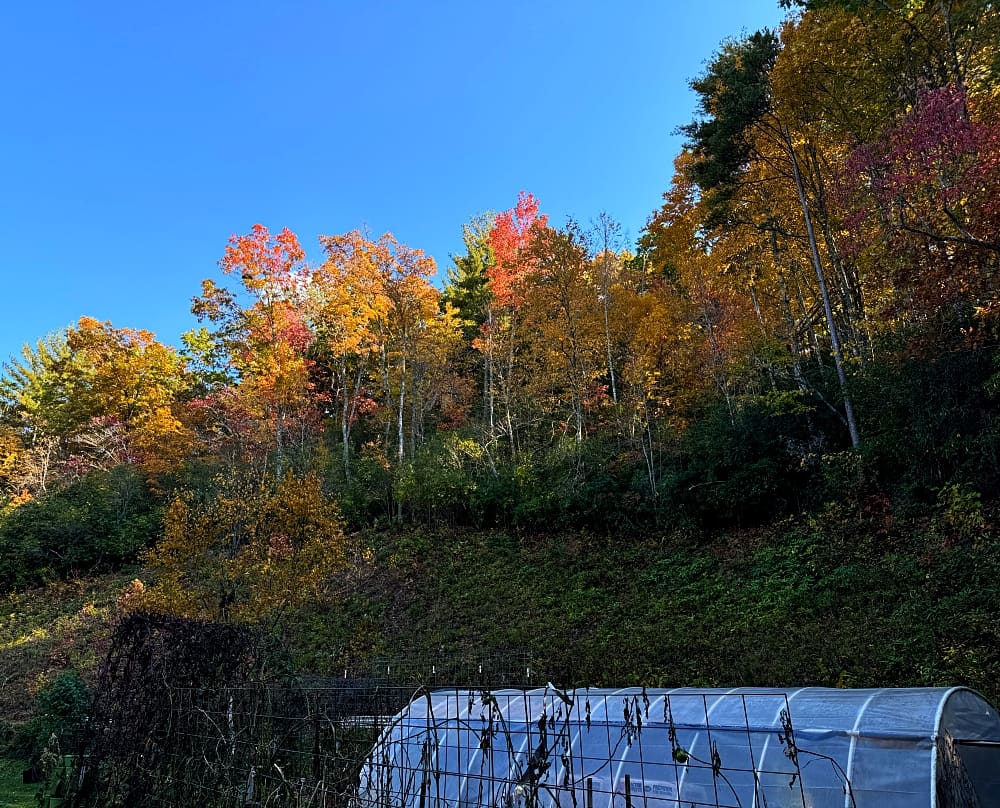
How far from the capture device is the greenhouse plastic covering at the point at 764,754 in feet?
8.80

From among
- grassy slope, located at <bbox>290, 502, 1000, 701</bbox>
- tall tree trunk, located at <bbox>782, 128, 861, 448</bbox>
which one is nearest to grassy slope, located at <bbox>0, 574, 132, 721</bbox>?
grassy slope, located at <bbox>290, 502, 1000, 701</bbox>

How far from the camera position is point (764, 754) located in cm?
322

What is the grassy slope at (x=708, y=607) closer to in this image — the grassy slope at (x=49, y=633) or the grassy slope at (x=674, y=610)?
the grassy slope at (x=674, y=610)

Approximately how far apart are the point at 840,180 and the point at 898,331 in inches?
106

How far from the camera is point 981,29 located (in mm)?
7152

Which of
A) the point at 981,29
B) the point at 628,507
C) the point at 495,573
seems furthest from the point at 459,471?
the point at 981,29

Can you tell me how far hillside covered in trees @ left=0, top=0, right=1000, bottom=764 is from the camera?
760cm

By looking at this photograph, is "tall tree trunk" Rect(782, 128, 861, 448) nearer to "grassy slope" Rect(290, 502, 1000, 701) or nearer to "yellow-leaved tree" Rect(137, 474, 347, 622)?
"grassy slope" Rect(290, 502, 1000, 701)

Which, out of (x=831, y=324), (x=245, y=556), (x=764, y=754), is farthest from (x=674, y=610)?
(x=245, y=556)

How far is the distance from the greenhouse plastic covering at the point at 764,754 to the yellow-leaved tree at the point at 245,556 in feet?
19.2

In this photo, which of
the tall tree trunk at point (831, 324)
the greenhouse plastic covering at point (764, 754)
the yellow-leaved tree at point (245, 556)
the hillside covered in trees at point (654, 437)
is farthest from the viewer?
the tall tree trunk at point (831, 324)

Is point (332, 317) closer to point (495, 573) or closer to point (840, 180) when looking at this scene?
point (495, 573)

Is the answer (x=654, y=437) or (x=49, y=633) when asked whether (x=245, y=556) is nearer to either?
(x=654, y=437)

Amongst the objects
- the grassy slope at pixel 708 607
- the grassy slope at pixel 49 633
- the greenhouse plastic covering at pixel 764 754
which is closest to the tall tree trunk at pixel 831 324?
the grassy slope at pixel 708 607
